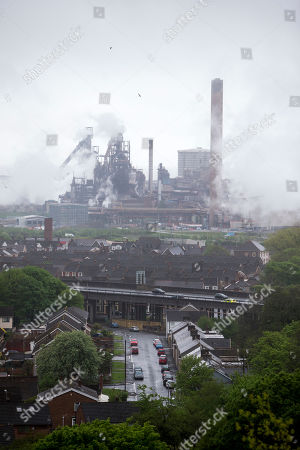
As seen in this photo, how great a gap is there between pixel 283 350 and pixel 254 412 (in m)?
8.62

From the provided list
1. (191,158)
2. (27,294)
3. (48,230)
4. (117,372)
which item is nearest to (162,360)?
(117,372)

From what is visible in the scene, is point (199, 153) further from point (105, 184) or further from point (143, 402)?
point (143, 402)

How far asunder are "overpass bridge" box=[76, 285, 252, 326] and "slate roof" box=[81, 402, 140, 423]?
15.0 metres

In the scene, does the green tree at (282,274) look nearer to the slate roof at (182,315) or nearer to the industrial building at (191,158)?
the slate roof at (182,315)

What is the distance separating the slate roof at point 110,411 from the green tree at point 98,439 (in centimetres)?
347

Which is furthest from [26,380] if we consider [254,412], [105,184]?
[105,184]

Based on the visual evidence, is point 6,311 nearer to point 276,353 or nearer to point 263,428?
point 276,353

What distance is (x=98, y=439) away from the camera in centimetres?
973

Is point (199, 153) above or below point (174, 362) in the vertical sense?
above

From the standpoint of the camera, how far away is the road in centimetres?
1873

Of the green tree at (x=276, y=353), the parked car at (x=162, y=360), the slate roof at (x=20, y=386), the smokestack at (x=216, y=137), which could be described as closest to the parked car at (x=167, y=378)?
the parked car at (x=162, y=360)

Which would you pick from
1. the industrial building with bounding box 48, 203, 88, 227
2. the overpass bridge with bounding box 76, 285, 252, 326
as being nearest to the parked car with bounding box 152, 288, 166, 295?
the overpass bridge with bounding box 76, 285, 252, 326

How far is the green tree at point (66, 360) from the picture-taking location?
55.4 feet

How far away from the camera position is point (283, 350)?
679 inches
